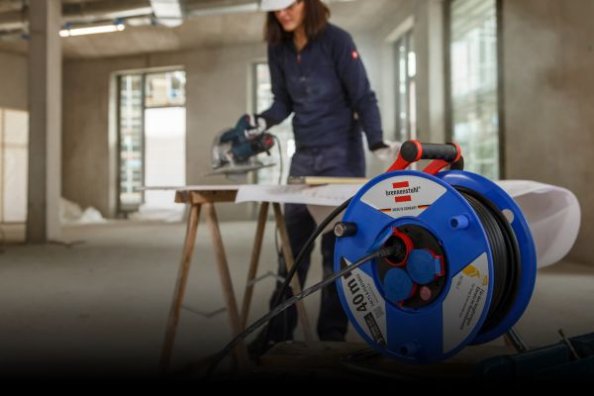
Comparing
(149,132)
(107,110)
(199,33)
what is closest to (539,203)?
(199,33)

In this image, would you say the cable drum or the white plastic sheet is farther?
the white plastic sheet

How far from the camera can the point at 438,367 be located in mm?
957

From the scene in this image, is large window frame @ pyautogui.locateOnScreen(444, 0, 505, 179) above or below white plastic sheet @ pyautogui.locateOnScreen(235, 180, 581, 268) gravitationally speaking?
above

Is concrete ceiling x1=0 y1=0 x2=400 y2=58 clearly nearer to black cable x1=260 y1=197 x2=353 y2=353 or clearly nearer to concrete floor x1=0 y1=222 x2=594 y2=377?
concrete floor x1=0 y1=222 x2=594 y2=377

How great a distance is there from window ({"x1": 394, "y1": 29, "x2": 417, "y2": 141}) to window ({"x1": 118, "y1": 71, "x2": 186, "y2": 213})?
371 cm

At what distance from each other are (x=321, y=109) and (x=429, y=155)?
871 millimetres

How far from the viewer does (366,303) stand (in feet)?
3.09

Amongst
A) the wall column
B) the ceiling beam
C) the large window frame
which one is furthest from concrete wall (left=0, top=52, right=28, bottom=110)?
the large window frame

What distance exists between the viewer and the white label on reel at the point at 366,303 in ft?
3.04

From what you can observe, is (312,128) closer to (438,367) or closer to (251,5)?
(438,367)

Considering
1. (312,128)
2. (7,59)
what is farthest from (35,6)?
(312,128)

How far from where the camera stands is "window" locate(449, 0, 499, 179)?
4699mm

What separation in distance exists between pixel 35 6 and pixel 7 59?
3421mm

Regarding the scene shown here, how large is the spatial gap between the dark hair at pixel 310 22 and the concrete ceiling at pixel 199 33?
16.2 ft
